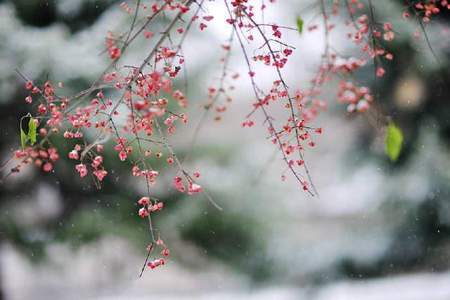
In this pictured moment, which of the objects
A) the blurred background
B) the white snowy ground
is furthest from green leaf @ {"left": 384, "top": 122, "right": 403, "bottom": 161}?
the white snowy ground

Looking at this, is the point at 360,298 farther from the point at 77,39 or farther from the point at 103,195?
the point at 77,39

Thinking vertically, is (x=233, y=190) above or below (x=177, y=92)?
above

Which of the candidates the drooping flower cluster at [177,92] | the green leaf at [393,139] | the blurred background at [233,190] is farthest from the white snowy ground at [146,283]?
the green leaf at [393,139]

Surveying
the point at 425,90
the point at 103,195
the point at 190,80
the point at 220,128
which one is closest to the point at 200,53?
the point at 190,80

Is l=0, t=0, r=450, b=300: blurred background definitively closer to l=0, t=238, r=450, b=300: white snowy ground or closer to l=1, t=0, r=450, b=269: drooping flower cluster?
l=0, t=238, r=450, b=300: white snowy ground

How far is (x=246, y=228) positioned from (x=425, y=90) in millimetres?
1272

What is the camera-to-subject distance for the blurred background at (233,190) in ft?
9.86

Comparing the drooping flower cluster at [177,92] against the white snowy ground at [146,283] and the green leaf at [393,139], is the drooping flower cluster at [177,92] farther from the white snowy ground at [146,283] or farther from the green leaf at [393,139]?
the white snowy ground at [146,283]

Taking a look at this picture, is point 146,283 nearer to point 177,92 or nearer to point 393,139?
point 177,92

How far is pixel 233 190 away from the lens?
3.26 m

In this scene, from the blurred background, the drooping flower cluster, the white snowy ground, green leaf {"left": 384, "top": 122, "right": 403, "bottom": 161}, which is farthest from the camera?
the white snowy ground

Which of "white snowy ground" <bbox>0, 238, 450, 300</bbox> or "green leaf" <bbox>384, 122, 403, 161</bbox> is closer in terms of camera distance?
"green leaf" <bbox>384, 122, 403, 161</bbox>

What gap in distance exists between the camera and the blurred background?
3.00 metres

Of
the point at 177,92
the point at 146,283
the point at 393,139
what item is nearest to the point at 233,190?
the point at 177,92
